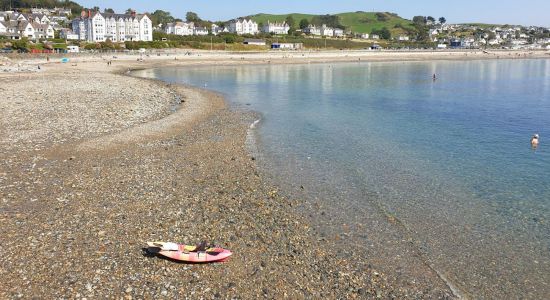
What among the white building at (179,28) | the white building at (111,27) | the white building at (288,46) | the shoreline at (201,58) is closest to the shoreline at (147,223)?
the shoreline at (201,58)

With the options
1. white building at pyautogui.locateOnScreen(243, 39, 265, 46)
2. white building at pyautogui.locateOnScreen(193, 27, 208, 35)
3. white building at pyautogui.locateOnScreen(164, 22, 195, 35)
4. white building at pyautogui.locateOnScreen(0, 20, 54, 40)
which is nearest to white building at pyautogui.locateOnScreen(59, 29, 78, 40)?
white building at pyautogui.locateOnScreen(0, 20, 54, 40)

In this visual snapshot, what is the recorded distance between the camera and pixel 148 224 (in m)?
11.7

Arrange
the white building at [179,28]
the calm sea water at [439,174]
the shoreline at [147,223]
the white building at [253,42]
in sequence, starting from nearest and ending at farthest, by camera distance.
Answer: the shoreline at [147,223] < the calm sea water at [439,174] < the white building at [253,42] < the white building at [179,28]

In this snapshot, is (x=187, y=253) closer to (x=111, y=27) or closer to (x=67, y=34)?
(x=111, y=27)

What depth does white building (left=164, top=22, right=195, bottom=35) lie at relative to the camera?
164500 millimetres

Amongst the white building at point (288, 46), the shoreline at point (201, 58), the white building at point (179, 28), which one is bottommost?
the shoreline at point (201, 58)

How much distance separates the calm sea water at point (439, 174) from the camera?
11430 mm

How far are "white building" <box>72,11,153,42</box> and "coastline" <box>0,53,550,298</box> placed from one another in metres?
120

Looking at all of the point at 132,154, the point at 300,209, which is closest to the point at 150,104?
the point at 132,154

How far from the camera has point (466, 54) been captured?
159 metres

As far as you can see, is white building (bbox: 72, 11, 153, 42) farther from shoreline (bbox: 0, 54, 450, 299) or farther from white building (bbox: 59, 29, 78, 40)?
shoreline (bbox: 0, 54, 450, 299)

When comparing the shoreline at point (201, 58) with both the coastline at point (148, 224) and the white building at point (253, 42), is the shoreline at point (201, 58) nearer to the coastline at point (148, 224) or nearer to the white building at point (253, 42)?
the white building at point (253, 42)

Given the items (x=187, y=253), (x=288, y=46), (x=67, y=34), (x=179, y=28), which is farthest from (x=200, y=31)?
(x=187, y=253)

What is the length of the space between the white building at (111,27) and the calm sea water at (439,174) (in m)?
107
